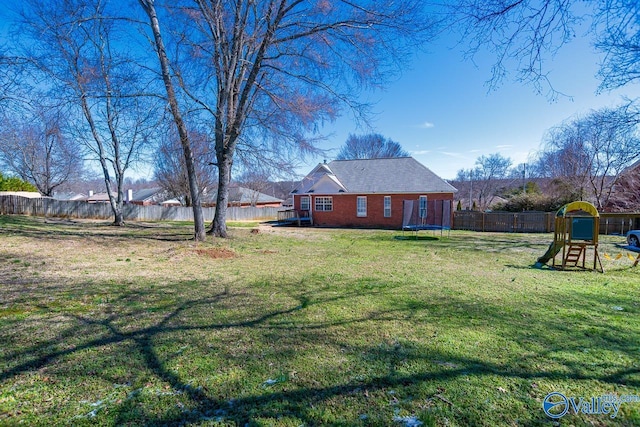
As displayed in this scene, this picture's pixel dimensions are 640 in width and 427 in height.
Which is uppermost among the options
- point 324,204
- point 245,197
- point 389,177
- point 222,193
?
point 389,177

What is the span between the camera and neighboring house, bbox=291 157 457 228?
70.7 ft

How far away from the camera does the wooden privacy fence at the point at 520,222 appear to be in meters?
18.1

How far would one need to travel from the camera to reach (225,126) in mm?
11703

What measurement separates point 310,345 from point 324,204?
20373 mm

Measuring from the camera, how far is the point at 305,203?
80.6 ft

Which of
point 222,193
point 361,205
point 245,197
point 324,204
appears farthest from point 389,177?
point 245,197

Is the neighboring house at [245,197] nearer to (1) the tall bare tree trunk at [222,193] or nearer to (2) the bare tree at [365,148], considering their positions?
(2) the bare tree at [365,148]

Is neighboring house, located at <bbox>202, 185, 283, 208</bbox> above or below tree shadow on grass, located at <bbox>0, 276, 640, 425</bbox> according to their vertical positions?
above

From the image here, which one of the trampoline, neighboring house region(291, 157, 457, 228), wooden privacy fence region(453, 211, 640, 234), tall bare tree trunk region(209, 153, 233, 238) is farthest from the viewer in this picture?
neighboring house region(291, 157, 457, 228)

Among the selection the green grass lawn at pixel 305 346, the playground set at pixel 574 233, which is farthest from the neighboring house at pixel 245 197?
the playground set at pixel 574 233
